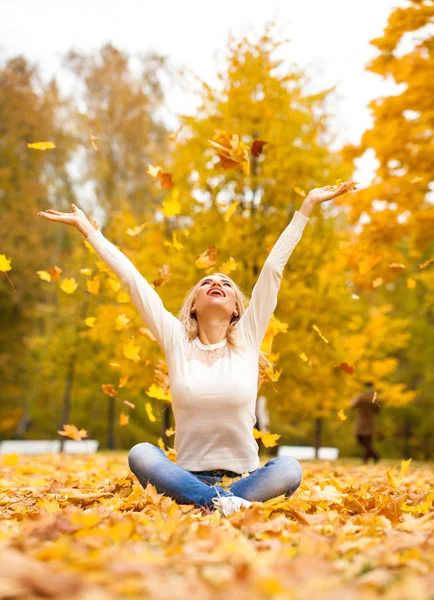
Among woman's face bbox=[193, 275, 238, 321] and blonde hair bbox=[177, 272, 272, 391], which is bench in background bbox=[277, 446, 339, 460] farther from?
woman's face bbox=[193, 275, 238, 321]

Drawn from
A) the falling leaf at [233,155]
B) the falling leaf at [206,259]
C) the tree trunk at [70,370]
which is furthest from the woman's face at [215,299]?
the tree trunk at [70,370]

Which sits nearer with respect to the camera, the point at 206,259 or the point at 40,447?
the point at 206,259

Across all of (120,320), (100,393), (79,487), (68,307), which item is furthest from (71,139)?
(79,487)

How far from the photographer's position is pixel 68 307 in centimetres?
1520

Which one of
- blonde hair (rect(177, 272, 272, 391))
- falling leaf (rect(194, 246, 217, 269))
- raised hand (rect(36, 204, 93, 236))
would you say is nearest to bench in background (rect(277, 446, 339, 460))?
falling leaf (rect(194, 246, 217, 269))

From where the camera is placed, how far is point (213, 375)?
10.9 feet

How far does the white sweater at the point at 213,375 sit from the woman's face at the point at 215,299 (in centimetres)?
11

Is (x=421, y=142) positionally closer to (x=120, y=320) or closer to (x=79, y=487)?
(x=120, y=320)

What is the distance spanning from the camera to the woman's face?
3.48m

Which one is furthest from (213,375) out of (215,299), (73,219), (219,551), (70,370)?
(70,370)

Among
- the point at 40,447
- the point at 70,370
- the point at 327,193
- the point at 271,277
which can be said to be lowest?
the point at 40,447

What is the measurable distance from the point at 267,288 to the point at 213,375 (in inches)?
22.0

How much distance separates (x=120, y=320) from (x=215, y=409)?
2283mm

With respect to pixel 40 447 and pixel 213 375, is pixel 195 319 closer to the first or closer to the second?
pixel 213 375
